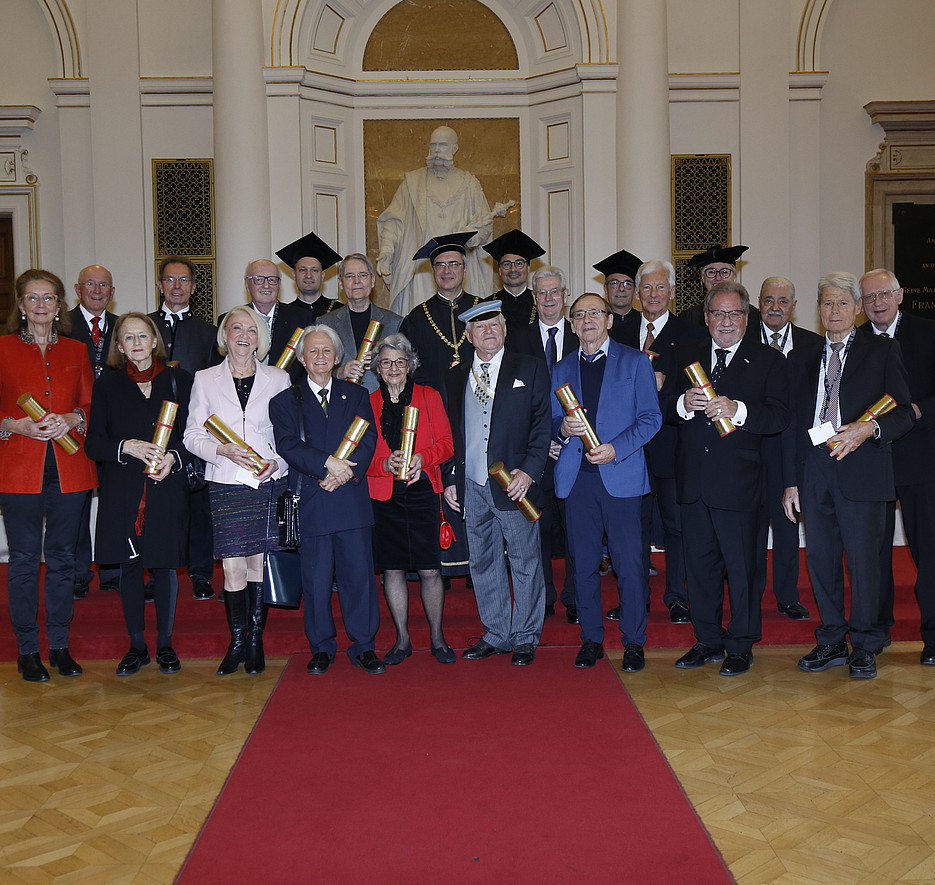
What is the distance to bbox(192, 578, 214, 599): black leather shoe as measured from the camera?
5715 mm

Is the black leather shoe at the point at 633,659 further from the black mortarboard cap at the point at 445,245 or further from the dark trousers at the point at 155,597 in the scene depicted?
the black mortarboard cap at the point at 445,245

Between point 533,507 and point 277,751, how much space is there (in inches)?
63.7

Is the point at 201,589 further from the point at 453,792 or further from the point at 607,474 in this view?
the point at 453,792

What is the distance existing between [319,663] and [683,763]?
1.91m

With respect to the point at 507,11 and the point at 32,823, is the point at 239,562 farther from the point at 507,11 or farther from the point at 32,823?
the point at 507,11

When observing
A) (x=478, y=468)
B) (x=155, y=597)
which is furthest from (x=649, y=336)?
(x=155, y=597)

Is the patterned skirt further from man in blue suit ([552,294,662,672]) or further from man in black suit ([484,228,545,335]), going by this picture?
man in black suit ([484,228,545,335])

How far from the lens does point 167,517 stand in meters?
4.65

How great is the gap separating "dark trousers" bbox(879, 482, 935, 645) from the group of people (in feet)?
0.04

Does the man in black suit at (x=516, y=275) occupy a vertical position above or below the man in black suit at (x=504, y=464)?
above

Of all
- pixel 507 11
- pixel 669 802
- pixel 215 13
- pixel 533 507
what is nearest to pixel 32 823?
pixel 669 802

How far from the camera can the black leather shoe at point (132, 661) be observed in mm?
4805

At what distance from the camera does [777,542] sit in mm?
5344

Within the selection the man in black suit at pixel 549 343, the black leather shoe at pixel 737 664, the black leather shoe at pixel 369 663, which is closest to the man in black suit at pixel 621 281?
the man in black suit at pixel 549 343
